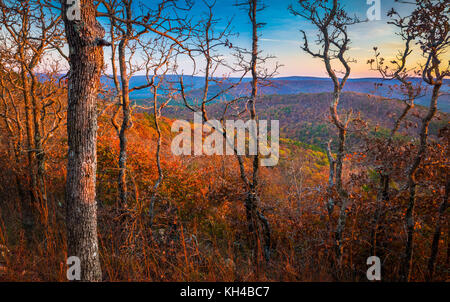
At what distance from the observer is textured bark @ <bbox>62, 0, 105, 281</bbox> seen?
2.59m

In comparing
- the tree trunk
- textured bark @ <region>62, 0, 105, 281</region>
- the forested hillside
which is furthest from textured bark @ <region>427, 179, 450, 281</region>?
the tree trunk

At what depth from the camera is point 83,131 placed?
2689 millimetres

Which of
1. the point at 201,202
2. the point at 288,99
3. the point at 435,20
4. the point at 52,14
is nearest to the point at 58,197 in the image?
the point at 201,202

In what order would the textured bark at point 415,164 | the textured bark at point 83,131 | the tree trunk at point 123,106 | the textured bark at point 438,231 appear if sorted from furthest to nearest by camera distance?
the tree trunk at point 123,106
the textured bark at point 438,231
the textured bark at point 415,164
the textured bark at point 83,131

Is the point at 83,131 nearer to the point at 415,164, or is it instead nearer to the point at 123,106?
the point at 123,106

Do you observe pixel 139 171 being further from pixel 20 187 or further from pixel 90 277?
pixel 90 277

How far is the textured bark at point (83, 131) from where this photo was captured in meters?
2.59

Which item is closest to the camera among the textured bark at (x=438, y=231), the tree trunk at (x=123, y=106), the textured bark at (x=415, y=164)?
the textured bark at (x=415, y=164)

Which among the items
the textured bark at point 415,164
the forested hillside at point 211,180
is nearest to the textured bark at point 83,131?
the forested hillside at point 211,180

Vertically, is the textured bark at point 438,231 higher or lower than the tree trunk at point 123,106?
lower

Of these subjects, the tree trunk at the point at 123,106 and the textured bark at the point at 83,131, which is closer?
the textured bark at the point at 83,131

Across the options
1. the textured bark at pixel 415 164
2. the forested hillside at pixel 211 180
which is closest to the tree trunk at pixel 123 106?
the forested hillside at pixel 211 180

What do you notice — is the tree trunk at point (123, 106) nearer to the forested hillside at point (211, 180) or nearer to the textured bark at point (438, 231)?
the forested hillside at point (211, 180)

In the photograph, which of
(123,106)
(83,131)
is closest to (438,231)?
(83,131)
